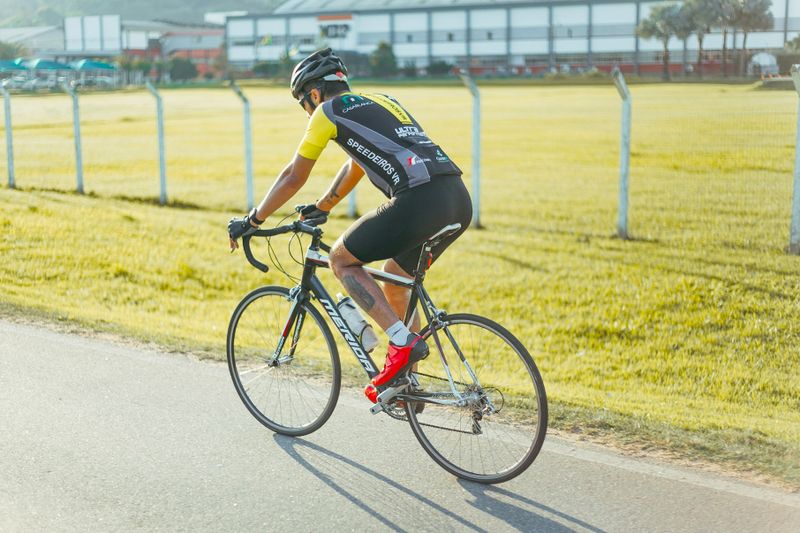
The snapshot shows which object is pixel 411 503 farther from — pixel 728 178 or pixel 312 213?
pixel 728 178

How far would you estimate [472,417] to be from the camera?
188 inches

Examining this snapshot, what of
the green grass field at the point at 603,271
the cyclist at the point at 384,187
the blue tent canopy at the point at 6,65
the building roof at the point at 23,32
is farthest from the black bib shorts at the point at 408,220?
the building roof at the point at 23,32

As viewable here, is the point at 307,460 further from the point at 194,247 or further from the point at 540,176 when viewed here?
the point at 540,176

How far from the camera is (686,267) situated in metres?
10.4

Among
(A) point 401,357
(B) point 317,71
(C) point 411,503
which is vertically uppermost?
(B) point 317,71

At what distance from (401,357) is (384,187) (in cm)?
83

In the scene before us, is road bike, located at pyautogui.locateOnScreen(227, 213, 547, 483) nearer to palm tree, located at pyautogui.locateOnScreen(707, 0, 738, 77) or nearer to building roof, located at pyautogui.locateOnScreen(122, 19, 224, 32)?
palm tree, located at pyautogui.locateOnScreen(707, 0, 738, 77)

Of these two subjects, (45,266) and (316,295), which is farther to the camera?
(45,266)

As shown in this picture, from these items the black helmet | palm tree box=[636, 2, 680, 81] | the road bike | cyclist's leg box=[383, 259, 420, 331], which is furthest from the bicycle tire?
palm tree box=[636, 2, 680, 81]

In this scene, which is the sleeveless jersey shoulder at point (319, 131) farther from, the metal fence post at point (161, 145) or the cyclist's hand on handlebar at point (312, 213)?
the metal fence post at point (161, 145)

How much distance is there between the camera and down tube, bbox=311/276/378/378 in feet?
16.4

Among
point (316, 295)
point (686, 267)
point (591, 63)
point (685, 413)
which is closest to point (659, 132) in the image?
point (686, 267)

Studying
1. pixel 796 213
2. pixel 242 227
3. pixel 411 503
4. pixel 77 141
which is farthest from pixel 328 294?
pixel 77 141

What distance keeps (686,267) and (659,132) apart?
10819 millimetres
